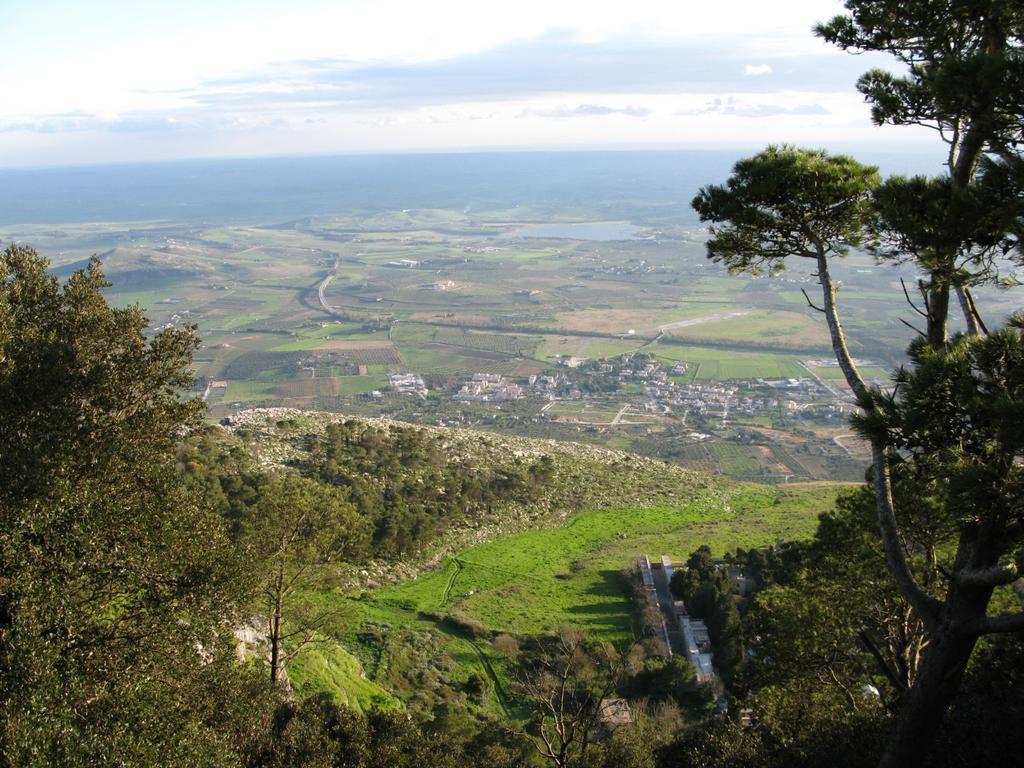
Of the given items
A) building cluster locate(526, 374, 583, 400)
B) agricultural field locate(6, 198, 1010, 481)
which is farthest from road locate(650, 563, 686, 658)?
building cluster locate(526, 374, 583, 400)

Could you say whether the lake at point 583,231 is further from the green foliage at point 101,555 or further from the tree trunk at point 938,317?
the tree trunk at point 938,317

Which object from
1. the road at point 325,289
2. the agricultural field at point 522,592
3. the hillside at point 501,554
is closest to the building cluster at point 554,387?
the hillside at point 501,554

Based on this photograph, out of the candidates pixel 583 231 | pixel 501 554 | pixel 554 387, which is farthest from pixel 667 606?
pixel 583 231

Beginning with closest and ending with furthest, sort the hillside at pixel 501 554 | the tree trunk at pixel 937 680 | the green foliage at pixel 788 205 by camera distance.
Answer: the tree trunk at pixel 937 680
the green foliage at pixel 788 205
the hillside at pixel 501 554

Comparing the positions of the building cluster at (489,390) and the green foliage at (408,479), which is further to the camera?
the building cluster at (489,390)

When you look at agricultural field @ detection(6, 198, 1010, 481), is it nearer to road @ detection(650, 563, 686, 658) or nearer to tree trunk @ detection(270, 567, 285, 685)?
road @ detection(650, 563, 686, 658)
